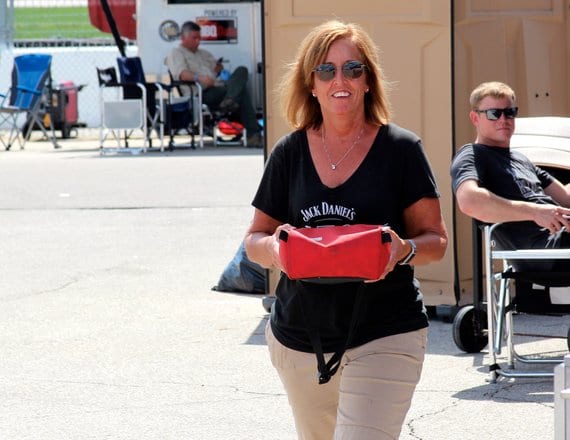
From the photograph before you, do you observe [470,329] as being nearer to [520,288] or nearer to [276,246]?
[520,288]

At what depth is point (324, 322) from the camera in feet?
11.9

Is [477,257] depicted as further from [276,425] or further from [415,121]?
[276,425]

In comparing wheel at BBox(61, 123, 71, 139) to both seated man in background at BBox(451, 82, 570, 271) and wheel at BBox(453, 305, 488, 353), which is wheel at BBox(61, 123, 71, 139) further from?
seated man in background at BBox(451, 82, 570, 271)

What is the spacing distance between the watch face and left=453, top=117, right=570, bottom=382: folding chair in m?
15.4

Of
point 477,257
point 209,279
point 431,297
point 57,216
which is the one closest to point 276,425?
point 477,257

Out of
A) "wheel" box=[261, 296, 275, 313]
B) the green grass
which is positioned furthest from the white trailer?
"wheel" box=[261, 296, 275, 313]

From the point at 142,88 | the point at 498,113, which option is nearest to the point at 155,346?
the point at 498,113

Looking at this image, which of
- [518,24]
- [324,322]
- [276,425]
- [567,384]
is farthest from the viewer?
[518,24]

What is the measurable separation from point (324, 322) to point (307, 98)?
2.35ft

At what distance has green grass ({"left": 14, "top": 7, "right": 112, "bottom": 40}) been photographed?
33019mm

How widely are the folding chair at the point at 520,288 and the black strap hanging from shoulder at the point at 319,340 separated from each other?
2.62 meters

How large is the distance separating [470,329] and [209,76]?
14.2 m

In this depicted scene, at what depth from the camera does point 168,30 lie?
2209cm

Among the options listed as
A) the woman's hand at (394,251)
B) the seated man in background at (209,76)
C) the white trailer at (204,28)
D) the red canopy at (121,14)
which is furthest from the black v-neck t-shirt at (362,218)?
the red canopy at (121,14)
